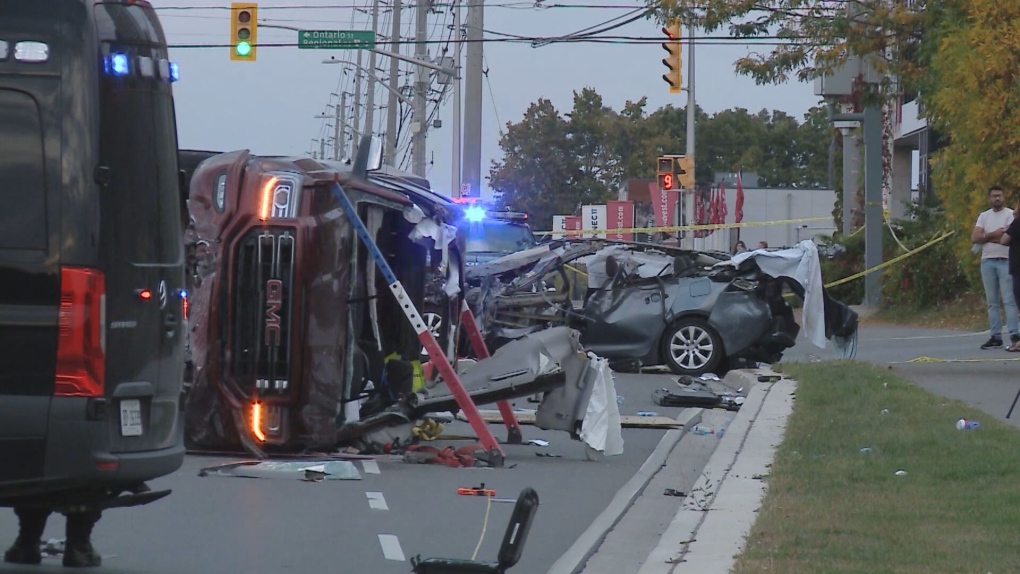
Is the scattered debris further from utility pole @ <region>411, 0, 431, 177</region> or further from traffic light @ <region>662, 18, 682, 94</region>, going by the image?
utility pole @ <region>411, 0, 431, 177</region>

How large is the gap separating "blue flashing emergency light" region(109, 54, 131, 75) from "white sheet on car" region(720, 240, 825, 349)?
1215 cm

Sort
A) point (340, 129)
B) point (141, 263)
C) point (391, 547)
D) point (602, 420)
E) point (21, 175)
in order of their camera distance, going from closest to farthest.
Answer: point (21, 175) < point (141, 263) < point (391, 547) < point (602, 420) < point (340, 129)

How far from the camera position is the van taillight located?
5.89 meters

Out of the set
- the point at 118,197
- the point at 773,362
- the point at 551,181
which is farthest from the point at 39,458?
the point at 551,181

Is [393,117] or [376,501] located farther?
[393,117]

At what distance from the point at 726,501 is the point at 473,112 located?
21219 mm

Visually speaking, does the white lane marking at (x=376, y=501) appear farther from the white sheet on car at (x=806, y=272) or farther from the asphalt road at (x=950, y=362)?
the white sheet on car at (x=806, y=272)

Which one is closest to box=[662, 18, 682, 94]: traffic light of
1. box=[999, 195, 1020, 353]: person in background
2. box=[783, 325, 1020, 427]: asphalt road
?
box=[783, 325, 1020, 427]: asphalt road

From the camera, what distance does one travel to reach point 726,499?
8.98 meters

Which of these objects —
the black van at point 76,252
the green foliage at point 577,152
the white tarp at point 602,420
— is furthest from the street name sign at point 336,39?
the green foliage at point 577,152

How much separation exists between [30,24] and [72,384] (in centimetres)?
146

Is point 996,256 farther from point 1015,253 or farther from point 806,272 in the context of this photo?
point 806,272

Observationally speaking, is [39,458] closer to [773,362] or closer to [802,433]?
[802,433]

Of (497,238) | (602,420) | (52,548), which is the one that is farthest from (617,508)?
(497,238)
